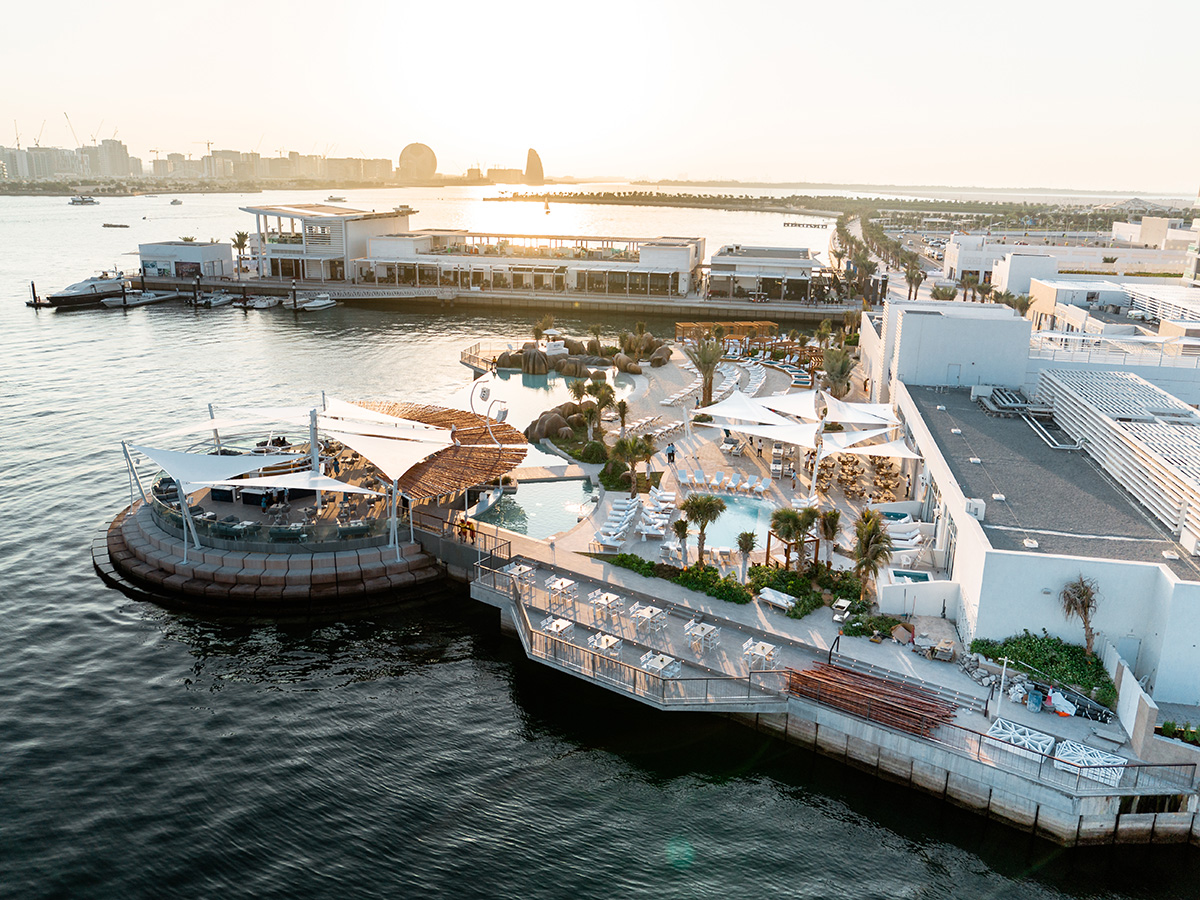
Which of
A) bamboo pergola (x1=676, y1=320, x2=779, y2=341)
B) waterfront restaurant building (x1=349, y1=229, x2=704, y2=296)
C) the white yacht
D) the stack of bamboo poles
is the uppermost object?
waterfront restaurant building (x1=349, y1=229, x2=704, y2=296)

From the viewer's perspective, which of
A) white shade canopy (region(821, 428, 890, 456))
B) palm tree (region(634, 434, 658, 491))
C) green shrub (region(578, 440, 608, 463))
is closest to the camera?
white shade canopy (region(821, 428, 890, 456))

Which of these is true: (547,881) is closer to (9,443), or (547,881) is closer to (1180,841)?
(1180,841)

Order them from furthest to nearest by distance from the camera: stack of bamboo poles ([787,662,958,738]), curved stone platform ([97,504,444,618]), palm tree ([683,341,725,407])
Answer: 1. palm tree ([683,341,725,407])
2. curved stone platform ([97,504,444,618])
3. stack of bamboo poles ([787,662,958,738])

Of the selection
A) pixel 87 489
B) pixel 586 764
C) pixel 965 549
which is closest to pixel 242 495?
pixel 87 489

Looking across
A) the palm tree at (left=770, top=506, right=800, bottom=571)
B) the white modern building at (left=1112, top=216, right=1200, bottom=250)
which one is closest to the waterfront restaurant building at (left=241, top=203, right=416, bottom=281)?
the palm tree at (left=770, top=506, right=800, bottom=571)

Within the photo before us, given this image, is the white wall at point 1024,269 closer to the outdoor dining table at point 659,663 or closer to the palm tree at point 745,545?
the palm tree at point 745,545

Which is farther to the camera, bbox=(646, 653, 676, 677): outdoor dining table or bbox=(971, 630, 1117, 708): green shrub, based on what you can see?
bbox=(646, 653, 676, 677): outdoor dining table

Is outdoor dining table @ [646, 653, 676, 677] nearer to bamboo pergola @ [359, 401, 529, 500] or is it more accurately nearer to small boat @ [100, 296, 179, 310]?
bamboo pergola @ [359, 401, 529, 500]
